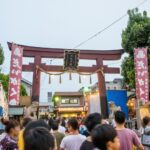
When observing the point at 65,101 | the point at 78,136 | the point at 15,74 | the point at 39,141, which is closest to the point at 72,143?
the point at 78,136

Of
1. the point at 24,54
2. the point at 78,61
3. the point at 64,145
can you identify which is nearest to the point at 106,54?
the point at 78,61

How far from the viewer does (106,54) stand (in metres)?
27.1

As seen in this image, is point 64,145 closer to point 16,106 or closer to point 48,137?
point 48,137

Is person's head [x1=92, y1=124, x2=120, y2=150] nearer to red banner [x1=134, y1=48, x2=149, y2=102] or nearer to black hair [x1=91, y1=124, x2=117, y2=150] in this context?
black hair [x1=91, y1=124, x2=117, y2=150]

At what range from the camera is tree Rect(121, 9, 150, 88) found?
23516mm

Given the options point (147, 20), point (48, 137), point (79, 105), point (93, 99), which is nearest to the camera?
point (48, 137)

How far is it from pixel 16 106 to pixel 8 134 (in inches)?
696

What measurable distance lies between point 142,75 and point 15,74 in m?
7.69

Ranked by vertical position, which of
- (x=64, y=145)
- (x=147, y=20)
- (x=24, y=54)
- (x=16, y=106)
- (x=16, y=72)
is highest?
(x=147, y=20)

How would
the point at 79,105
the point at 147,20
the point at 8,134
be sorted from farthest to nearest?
1. the point at 79,105
2. the point at 147,20
3. the point at 8,134

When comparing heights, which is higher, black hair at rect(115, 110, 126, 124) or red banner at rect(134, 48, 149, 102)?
red banner at rect(134, 48, 149, 102)

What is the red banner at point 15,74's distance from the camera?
2198cm

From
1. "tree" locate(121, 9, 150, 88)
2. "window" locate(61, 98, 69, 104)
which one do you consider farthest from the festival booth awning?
"window" locate(61, 98, 69, 104)

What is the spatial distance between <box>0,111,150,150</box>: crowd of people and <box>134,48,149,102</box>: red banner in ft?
43.3
